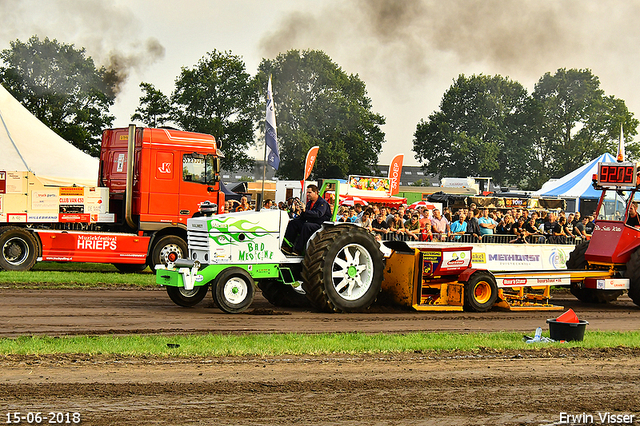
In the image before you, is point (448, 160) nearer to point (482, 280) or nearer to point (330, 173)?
point (330, 173)

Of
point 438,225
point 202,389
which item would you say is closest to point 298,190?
point 438,225

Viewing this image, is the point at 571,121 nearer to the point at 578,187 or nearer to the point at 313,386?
the point at 578,187

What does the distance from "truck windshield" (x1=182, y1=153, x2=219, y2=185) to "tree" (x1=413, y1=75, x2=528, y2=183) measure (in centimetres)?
5775

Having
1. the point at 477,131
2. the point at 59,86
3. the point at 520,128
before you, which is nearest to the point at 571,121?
the point at 520,128

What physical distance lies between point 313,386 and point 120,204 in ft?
35.0

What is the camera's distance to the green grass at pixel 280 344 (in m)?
7.06

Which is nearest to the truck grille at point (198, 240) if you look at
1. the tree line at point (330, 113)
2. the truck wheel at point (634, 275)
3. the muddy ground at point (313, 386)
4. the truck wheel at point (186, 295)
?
the truck wheel at point (186, 295)

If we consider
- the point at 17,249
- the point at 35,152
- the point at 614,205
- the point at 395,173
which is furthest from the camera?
the point at 395,173

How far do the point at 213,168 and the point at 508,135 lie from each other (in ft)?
205

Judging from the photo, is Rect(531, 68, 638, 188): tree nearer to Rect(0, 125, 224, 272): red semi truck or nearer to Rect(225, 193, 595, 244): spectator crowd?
Rect(225, 193, 595, 244): spectator crowd

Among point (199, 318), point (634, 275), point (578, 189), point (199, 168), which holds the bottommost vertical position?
point (199, 318)

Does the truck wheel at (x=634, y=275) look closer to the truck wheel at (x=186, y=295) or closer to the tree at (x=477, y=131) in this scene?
the truck wheel at (x=186, y=295)

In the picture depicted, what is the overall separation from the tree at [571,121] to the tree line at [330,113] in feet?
0.34

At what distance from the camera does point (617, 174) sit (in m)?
12.9
